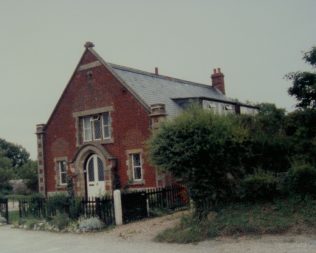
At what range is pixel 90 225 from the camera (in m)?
15.9

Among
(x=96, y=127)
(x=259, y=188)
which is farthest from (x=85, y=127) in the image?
(x=259, y=188)

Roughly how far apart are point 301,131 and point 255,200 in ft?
12.6

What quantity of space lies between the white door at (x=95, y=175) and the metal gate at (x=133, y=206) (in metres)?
8.20

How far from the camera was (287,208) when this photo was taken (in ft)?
42.8

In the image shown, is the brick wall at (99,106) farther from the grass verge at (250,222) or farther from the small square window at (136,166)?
the grass verge at (250,222)

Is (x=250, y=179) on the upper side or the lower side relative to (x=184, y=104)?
lower

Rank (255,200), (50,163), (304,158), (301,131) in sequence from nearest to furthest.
Answer: (255,200) < (304,158) < (301,131) < (50,163)

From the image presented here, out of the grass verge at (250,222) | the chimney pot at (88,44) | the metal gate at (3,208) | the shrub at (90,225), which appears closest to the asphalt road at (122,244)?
the grass verge at (250,222)

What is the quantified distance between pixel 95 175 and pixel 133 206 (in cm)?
921

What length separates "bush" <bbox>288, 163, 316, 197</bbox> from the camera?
13344 millimetres

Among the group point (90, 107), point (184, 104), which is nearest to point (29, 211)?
point (90, 107)

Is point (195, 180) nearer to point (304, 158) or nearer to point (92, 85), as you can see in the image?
point (304, 158)

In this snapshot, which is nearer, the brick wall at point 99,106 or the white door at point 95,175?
the brick wall at point 99,106

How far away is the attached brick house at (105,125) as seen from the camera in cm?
2388
